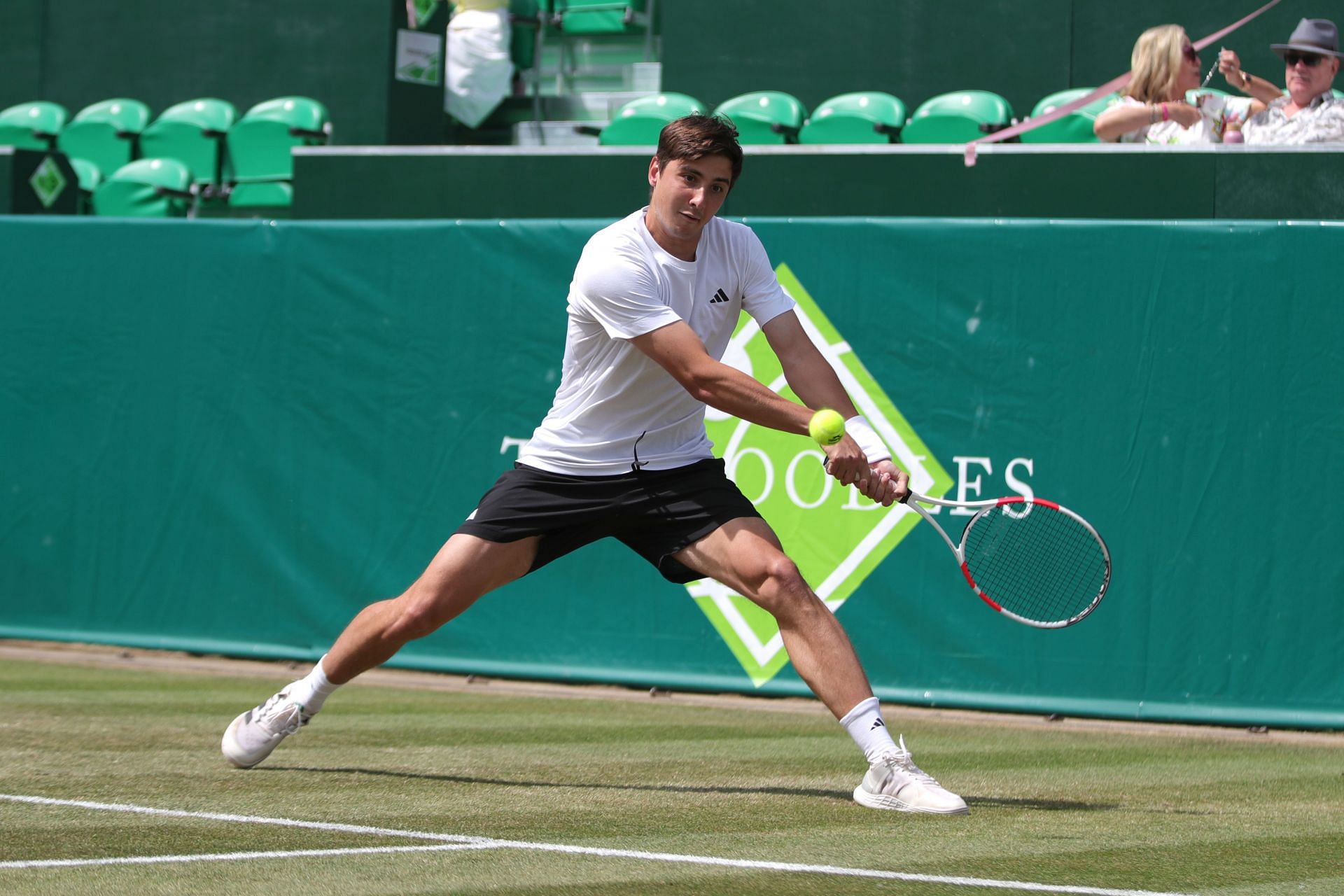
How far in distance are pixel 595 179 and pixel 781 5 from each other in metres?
4.47

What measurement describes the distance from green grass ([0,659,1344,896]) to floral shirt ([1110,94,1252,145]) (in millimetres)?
3234

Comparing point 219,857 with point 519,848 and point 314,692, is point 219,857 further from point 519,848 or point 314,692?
point 314,692

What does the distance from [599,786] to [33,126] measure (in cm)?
1158

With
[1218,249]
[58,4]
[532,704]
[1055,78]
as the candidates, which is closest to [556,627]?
[532,704]

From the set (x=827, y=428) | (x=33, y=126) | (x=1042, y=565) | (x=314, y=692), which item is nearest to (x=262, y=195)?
(x=33, y=126)

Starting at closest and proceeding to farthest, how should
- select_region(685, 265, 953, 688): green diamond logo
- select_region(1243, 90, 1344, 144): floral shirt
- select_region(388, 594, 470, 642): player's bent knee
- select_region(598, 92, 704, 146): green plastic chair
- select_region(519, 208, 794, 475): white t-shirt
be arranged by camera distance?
select_region(519, 208, 794, 475): white t-shirt
select_region(388, 594, 470, 642): player's bent knee
select_region(685, 265, 953, 688): green diamond logo
select_region(1243, 90, 1344, 144): floral shirt
select_region(598, 92, 704, 146): green plastic chair

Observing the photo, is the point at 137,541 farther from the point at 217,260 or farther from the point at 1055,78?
the point at 1055,78

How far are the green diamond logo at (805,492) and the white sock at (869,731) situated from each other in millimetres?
2863

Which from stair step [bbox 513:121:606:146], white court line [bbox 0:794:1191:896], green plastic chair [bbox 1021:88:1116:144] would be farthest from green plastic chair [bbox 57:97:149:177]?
white court line [bbox 0:794:1191:896]

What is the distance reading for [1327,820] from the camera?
530 centimetres

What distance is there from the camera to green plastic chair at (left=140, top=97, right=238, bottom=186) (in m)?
14.3

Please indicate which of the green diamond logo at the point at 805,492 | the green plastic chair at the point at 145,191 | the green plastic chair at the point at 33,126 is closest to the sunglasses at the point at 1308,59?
the green diamond logo at the point at 805,492

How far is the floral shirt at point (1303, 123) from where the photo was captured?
28.2ft

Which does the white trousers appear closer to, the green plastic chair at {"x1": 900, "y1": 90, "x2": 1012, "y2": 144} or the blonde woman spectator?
the green plastic chair at {"x1": 900, "y1": 90, "x2": 1012, "y2": 144}
